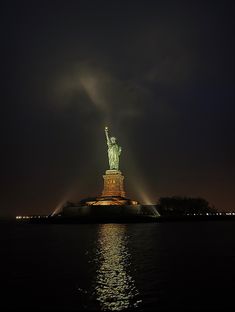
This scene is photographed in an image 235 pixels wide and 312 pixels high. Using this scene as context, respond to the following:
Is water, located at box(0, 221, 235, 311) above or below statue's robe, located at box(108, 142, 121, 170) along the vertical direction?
below

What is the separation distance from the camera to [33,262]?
883 inches

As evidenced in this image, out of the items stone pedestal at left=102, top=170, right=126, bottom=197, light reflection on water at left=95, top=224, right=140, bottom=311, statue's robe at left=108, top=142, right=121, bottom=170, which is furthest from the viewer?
statue's robe at left=108, top=142, right=121, bottom=170

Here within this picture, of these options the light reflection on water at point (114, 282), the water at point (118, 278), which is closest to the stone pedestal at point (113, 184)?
the water at point (118, 278)

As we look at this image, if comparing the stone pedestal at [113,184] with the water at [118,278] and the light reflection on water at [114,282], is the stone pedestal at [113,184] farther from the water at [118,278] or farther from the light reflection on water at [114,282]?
the light reflection on water at [114,282]

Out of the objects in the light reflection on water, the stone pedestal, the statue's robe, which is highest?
the statue's robe

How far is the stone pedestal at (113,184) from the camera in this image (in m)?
68.9

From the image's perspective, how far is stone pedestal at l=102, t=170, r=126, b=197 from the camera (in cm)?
6888

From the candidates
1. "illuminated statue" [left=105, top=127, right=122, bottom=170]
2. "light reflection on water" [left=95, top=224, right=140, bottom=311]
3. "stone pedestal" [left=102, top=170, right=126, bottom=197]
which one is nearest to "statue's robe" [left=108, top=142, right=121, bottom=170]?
"illuminated statue" [left=105, top=127, right=122, bottom=170]

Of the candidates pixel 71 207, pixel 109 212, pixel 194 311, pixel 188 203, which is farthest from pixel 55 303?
pixel 188 203

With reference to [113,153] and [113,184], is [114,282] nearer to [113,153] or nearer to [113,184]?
[113,184]

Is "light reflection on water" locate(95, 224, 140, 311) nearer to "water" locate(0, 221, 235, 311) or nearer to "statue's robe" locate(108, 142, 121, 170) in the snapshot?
"water" locate(0, 221, 235, 311)

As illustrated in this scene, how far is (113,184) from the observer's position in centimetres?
6938

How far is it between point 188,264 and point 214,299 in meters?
7.39

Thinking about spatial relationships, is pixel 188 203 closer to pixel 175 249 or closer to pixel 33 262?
pixel 175 249
